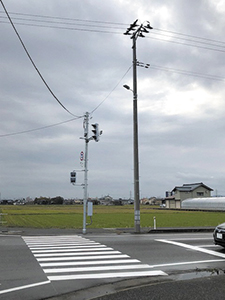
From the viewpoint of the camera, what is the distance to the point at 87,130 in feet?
62.2

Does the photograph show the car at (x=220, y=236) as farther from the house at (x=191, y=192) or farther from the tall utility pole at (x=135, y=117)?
the house at (x=191, y=192)

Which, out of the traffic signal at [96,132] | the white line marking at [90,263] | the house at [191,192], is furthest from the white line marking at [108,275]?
the house at [191,192]

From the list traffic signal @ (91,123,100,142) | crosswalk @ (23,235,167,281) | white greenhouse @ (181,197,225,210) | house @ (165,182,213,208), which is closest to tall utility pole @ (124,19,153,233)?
traffic signal @ (91,123,100,142)

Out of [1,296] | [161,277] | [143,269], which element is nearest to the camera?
[1,296]

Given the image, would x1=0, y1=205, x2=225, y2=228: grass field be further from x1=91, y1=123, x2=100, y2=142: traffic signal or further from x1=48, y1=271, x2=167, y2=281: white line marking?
x1=48, y1=271, x2=167, y2=281: white line marking

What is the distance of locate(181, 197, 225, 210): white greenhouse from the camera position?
230 ft

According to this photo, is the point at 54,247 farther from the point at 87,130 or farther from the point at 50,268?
the point at 87,130

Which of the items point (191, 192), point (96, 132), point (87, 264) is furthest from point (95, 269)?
point (191, 192)

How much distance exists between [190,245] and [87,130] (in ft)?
30.8

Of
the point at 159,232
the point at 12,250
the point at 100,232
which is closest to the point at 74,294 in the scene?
the point at 12,250

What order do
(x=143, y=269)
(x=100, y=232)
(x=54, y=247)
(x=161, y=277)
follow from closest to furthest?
1. (x=161, y=277)
2. (x=143, y=269)
3. (x=54, y=247)
4. (x=100, y=232)

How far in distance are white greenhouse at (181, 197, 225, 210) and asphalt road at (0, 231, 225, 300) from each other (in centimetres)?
6206

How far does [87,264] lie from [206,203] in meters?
70.2

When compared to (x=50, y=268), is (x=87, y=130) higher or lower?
higher
